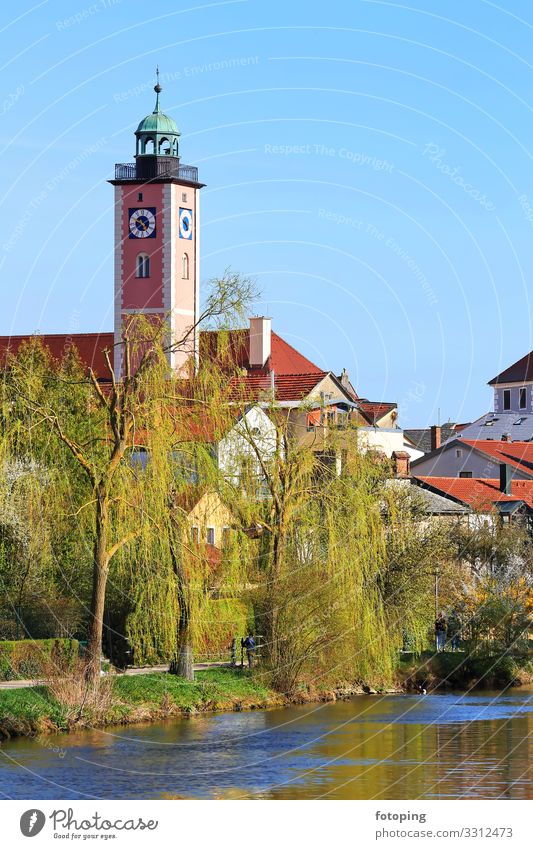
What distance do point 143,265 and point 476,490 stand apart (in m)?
22.5

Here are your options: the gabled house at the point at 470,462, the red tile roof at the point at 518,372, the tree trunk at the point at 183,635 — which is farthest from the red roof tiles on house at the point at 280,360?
the red tile roof at the point at 518,372

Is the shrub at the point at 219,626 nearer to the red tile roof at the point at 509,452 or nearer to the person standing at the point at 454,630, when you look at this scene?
the person standing at the point at 454,630

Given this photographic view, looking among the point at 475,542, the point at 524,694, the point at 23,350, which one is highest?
the point at 23,350

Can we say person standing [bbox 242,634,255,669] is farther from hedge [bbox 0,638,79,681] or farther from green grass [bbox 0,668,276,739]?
hedge [bbox 0,638,79,681]

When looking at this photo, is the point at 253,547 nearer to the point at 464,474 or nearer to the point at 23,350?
the point at 23,350

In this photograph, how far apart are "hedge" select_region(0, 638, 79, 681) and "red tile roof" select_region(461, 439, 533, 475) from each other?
185ft

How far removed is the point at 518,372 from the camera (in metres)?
132

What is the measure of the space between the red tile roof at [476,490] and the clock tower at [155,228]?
655 inches

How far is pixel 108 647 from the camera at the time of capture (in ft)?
160

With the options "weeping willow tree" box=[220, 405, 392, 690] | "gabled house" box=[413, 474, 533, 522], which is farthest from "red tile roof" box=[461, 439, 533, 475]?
"weeping willow tree" box=[220, 405, 392, 690]

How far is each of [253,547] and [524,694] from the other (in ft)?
36.2

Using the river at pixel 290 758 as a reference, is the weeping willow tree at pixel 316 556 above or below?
above

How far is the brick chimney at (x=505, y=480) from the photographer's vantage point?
8981cm

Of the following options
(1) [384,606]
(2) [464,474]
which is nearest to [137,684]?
(1) [384,606]
